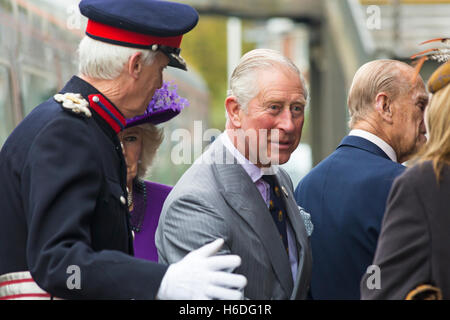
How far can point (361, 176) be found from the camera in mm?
3088

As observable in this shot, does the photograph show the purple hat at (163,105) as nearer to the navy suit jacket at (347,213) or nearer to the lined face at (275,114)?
the navy suit jacket at (347,213)

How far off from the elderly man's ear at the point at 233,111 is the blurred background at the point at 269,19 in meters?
1.70

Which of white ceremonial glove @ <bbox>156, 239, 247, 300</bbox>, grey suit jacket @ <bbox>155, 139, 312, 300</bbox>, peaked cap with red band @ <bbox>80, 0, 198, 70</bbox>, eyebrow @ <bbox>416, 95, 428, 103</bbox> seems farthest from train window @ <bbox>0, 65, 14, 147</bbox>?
white ceremonial glove @ <bbox>156, 239, 247, 300</bbox>

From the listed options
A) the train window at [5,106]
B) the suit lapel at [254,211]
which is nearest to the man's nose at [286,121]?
the suit lapel at [254,211]

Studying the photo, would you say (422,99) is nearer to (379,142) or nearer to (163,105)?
(379,142)

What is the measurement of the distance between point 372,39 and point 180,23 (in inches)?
351

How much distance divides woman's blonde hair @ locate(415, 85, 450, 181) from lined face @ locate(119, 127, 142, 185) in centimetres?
219

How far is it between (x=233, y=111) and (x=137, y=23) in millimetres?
575

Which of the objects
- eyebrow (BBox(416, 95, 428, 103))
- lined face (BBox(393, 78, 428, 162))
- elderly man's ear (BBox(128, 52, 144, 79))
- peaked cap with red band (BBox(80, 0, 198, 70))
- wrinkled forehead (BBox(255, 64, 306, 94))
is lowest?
lined face (BBox(393, 78, 428, 162))

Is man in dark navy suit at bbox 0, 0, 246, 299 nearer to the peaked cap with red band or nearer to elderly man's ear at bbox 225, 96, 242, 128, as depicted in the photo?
the peaked cap with red band

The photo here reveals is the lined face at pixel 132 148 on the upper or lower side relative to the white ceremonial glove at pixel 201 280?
upper

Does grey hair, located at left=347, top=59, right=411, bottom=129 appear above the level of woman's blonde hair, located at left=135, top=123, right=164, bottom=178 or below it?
above

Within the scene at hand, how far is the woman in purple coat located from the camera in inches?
155

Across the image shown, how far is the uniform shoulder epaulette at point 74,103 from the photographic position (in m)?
2.39
